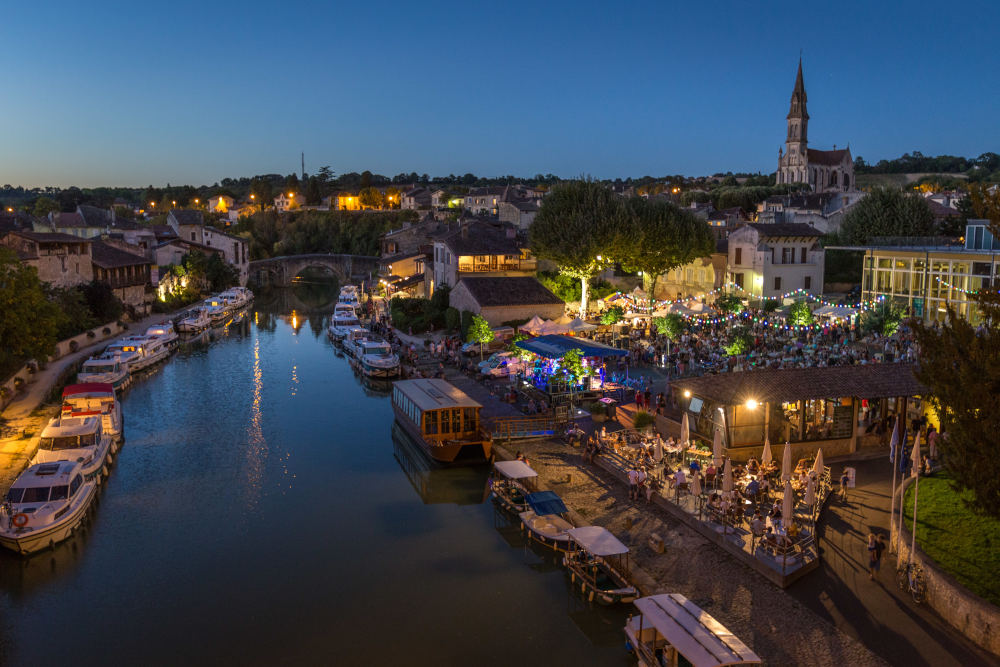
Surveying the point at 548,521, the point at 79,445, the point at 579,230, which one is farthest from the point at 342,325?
the point at 548,521

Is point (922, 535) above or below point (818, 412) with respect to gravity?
below

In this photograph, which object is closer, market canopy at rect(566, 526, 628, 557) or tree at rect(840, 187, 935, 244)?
market canopy at rect(566, 526, 628, 557)

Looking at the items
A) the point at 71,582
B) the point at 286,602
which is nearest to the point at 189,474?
the point at 71,582

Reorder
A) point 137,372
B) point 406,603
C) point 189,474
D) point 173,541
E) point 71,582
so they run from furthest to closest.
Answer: point 137,372 < point 189,474 < point 173,541 < point 71,582 < point 406,603

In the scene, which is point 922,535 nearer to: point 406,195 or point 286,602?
point 286,602


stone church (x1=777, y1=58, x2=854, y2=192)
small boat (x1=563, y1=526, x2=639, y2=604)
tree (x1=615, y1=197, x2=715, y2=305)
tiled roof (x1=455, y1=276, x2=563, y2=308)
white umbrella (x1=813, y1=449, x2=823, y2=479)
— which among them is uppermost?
stone church (x1=777, y1=58, x2=854, y2=192)

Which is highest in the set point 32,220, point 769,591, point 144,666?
point 32,220

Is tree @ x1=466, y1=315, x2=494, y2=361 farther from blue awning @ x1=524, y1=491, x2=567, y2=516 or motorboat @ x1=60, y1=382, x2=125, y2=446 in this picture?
blue awning @ x1=524, y1=491, x2=567, y2=516

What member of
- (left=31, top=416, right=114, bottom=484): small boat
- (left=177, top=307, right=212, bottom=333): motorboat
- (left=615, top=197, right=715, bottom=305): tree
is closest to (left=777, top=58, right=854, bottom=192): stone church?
(left=615, top=197, right=715, bottom=305): tree

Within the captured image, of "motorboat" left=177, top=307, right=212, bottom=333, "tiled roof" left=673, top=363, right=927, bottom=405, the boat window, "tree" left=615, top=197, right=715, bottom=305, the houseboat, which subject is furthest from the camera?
"motorboat" left=177, top=307, right=212, bottom=333
